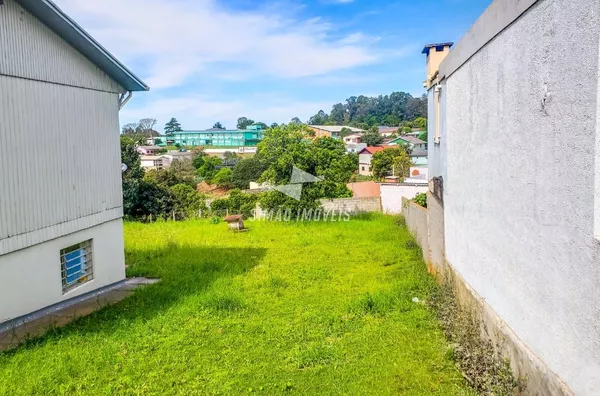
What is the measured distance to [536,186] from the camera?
12.0 ft

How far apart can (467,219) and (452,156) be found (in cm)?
132

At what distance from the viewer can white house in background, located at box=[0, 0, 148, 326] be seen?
6.53 m

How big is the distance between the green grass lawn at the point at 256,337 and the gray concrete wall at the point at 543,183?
132 centimetres

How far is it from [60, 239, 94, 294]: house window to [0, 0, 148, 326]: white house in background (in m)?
0.02

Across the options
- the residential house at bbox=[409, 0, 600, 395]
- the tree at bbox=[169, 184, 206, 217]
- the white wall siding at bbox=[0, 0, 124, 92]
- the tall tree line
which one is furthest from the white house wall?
the tall tree line

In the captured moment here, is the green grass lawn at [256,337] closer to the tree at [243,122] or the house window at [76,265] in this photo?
the house window at [76,265]

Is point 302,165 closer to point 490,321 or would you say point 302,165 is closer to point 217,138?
point 490,321

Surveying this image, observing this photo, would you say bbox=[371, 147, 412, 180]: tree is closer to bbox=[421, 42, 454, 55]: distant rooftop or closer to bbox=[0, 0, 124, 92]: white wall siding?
bbox=[421, 42, 454, 55]: distant rooftop

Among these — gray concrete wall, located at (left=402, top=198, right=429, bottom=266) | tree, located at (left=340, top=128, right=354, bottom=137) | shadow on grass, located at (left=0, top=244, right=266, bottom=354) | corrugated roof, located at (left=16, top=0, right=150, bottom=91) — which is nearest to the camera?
shadow on grass, located at (left=0, top=244, right=266, bottom=354)

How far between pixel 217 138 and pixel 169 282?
108 m

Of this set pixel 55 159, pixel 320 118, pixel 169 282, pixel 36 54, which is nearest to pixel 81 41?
pixel 36 54

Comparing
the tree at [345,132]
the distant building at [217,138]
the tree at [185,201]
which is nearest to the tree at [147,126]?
the distant building at [217,138]

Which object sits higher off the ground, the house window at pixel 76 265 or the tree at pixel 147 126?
the tree at pixel 147 126

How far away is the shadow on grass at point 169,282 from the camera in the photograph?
675 cm
